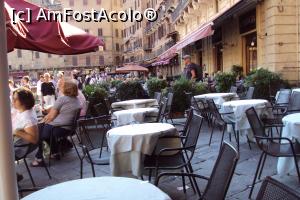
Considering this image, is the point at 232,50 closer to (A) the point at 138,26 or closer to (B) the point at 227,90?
(B) the point at 227,90

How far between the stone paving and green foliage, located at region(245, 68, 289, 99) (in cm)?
338

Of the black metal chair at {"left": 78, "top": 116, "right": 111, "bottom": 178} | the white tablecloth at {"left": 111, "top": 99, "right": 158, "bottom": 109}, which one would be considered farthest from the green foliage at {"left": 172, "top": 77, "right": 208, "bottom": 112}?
the black metal chair at {"left": 78, "top": 116, "right": 111, "bottom": 178}

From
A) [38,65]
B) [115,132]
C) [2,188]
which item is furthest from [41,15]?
[38,65]

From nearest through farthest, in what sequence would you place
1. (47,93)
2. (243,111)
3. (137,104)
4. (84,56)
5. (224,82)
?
(243,111), (137,104), (224,82), (47,93), (84,56)

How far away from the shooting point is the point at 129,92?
11.1 m

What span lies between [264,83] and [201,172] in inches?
226

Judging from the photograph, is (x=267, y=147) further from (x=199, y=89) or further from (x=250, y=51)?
(x=250, y=51)

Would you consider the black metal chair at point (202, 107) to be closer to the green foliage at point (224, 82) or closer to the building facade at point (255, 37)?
the green foliage at point (224, 82)

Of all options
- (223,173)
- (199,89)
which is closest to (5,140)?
(223,173)

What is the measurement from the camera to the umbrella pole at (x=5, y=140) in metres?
1.44

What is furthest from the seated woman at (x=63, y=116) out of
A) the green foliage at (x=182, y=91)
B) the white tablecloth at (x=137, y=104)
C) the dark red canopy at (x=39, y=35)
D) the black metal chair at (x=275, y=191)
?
the black metal chair at (x=275, y=191)

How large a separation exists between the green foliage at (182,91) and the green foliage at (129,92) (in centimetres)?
125

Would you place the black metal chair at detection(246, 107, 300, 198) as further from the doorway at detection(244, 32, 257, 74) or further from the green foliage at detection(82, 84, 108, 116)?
the doorway at detection(244, 32, 257, 74)

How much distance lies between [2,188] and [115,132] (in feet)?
9.46
